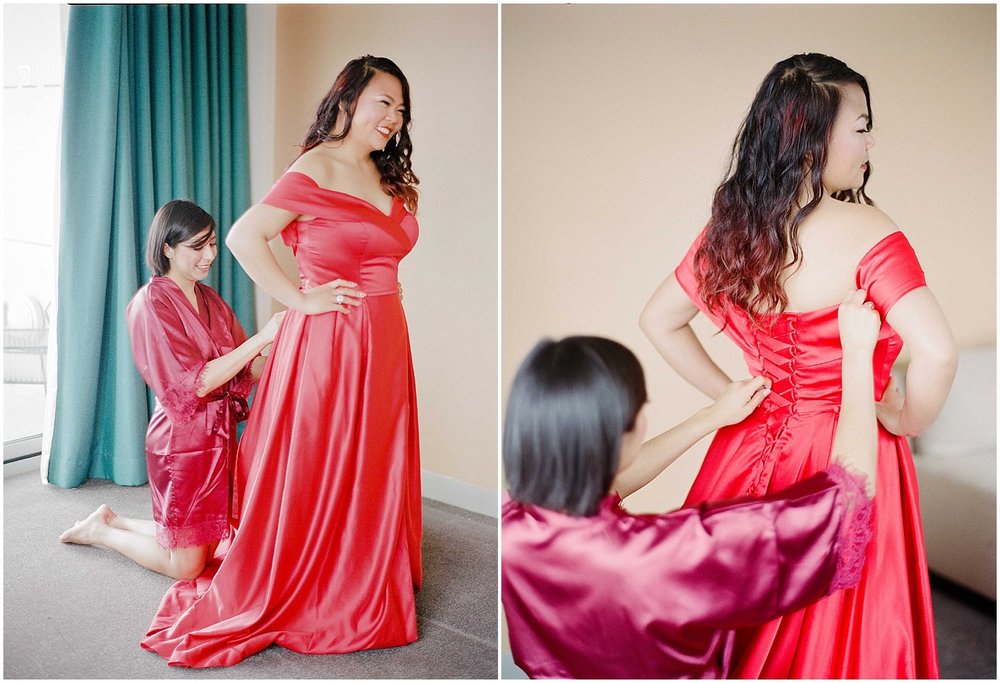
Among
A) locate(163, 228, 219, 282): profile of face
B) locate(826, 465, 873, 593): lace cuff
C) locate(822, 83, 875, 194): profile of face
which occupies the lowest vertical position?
locate(826, 465, 873, 593): lace cuff

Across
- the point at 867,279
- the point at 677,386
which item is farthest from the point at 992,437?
the point at 677,386

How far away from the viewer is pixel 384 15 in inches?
73.0

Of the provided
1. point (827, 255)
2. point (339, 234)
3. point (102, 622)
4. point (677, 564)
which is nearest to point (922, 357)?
point (827, 255)

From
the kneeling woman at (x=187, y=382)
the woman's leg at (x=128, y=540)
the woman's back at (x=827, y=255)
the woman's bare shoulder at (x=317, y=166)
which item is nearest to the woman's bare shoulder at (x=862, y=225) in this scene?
the woman's back at (x=827, y=255)

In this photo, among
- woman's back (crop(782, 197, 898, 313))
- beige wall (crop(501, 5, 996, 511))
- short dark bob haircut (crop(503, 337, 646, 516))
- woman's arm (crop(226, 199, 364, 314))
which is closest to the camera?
short dark bob haircut (crop(503, 337, 646, 516))

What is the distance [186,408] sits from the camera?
1820 millimetres

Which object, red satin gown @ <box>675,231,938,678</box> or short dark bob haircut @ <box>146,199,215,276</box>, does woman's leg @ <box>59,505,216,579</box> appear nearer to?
short dark bob haircut @ <box>146,199,215,276</box>

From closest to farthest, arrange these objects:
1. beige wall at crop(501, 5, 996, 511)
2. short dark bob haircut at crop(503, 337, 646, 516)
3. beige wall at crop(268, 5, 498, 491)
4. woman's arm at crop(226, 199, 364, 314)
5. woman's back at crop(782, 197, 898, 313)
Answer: short dark bob haircut at crop(503, 337, 646, 516) < woman's back at crop(782, 197, 898, 313) < beige wall at crop(501, 5, 996, 511) < woman's arm at crop(226, 199, 364, 314) < beige wall at crop(268, 5, 498, 491)

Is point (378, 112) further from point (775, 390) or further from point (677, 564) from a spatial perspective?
point (677, 564)

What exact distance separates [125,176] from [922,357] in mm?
1726

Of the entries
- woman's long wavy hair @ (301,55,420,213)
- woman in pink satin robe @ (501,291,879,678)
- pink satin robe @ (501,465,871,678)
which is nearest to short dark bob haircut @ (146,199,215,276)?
woman's long wavy hair @ (301,55,420,213)

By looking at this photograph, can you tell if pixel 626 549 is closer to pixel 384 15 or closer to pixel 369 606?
pixel 369 606

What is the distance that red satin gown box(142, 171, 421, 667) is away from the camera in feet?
5.92

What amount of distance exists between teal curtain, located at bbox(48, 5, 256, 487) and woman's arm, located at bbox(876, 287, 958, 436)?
138 cm
